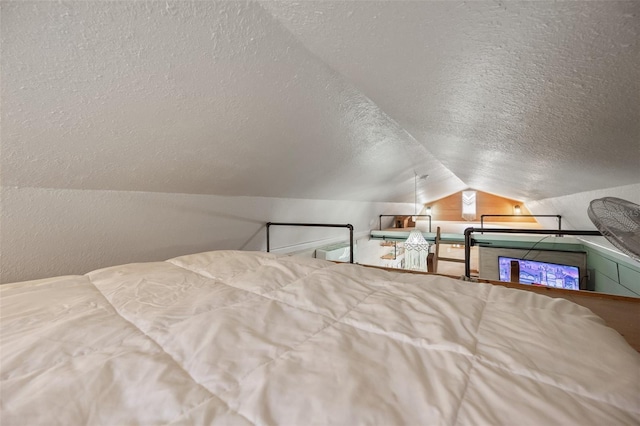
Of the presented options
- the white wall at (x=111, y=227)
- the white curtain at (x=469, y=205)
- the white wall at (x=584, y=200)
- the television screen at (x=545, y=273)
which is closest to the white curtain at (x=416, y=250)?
the television screen at (x=545, y=273)

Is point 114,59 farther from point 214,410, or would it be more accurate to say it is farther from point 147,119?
point 214,410

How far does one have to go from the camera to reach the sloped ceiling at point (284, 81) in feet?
2.35

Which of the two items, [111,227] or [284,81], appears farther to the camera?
[111,227]

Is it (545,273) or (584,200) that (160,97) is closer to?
(584,200)

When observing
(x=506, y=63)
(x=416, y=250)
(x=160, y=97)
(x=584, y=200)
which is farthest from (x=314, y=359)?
(x=584, y=200)

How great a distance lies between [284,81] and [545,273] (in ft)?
14.3

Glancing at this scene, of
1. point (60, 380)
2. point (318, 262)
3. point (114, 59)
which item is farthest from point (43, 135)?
point (318, 262)

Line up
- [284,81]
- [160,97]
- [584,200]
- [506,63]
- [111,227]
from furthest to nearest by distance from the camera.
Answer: [584,200] → [111,227] → [284,81] → [160,97] → [506,63]

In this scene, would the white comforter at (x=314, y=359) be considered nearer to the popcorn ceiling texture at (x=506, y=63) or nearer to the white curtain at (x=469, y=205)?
the popcorn ceiling texture at (x=506, y=63)

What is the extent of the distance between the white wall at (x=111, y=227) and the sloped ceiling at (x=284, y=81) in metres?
0.11

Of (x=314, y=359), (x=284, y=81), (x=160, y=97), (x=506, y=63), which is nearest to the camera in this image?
(x=314, y=359)

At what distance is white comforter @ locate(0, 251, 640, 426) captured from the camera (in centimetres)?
39

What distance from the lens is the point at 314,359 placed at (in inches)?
20.5

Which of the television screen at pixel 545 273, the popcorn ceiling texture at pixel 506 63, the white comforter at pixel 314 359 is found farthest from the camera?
the television screen at pixel 545 273
